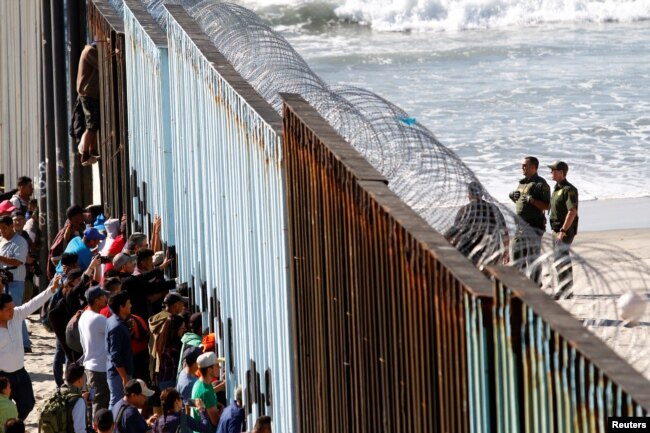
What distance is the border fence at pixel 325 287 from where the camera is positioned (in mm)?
4211

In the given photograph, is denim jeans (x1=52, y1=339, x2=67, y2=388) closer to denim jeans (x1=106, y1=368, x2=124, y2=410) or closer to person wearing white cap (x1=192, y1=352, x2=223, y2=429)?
denim jeans (x1=106, y1=368, x2=124, y2=410)

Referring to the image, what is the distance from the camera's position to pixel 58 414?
8.29 metres

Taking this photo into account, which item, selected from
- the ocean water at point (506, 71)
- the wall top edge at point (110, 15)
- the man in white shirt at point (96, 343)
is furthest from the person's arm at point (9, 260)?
the ocean water at point (506, 71)

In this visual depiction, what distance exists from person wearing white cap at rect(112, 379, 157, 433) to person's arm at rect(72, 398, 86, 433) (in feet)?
0.83

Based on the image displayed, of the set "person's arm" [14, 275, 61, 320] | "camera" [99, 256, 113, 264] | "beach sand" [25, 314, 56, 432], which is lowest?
"beach sand" [25, 314, 56, 432]

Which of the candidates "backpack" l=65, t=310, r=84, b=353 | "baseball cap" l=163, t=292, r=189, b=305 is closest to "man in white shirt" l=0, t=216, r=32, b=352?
"backpack" l=65, t=310, r=84, b=353

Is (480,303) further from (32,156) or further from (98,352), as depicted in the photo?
(32,156)

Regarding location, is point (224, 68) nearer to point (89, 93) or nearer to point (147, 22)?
point (147, 22)

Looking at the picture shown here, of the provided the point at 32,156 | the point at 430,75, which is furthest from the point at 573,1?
the point at 32,156

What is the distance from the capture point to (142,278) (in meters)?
9.84

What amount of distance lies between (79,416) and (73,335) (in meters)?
1.39

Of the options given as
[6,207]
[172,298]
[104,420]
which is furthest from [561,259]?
[6,207]

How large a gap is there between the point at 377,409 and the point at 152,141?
563 centimetres

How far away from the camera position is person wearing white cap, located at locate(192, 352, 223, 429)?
8.09m
